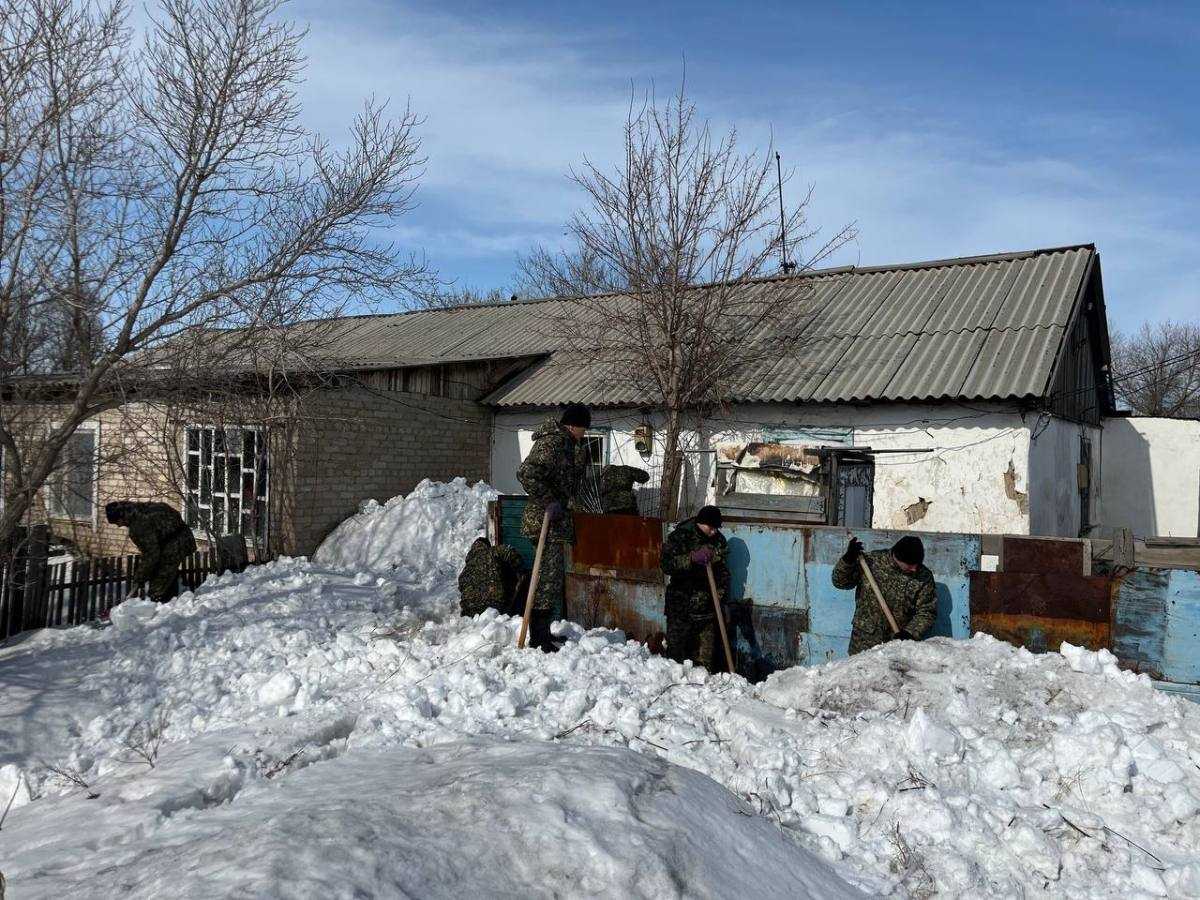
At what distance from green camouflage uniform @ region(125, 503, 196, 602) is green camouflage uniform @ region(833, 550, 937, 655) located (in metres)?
6.87

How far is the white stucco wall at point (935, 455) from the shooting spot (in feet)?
32.5

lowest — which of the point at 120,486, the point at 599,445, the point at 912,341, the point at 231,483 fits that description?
the point at 120,486

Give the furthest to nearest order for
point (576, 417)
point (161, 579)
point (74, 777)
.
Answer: point (161, 579), point (576, 417), point (74, 777)

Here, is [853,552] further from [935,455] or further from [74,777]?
[935,455]

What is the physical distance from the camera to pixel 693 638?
618 centimetres

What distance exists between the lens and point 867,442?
10.7 m

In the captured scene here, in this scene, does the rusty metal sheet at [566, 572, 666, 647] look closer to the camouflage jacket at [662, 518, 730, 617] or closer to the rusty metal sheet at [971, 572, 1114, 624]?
the camouflage jacket at [662, 518, 730, 617]

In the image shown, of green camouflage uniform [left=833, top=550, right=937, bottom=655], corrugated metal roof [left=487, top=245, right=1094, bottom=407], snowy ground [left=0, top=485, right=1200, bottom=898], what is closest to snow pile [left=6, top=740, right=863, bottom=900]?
snowy ground [left=0, top=485, right=1200, bottom=898]

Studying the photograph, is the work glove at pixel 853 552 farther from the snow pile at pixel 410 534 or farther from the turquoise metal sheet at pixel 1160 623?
the snow pile at pixel 410 534

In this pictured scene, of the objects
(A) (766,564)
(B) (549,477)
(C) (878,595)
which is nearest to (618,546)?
(B) (549,477)

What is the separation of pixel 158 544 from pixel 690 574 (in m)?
5.84

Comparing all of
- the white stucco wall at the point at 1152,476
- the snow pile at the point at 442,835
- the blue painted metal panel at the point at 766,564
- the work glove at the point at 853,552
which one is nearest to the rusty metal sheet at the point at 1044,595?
the work glove at the point at 853,552

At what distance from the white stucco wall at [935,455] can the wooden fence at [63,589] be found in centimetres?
738

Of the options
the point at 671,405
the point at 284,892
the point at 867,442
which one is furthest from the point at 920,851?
the point at 671,405
